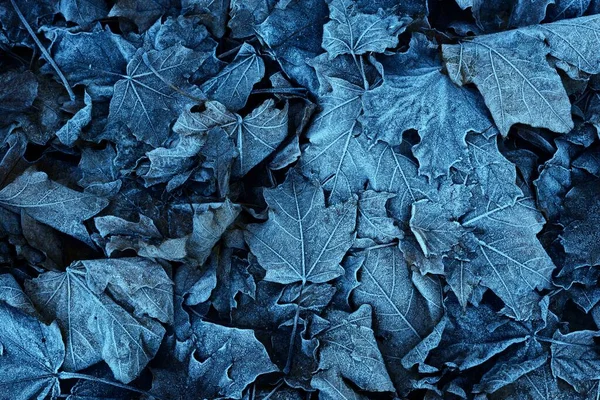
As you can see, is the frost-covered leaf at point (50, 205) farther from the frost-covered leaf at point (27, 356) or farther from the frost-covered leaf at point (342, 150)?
the frost-covered leaf at point (342, 150)

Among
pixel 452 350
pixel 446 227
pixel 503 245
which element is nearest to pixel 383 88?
pixel 446 227

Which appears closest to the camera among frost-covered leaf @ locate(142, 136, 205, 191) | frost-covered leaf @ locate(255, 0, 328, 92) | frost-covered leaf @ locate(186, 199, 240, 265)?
frost-covered leaf @ locate(186, 199, 240, 265)

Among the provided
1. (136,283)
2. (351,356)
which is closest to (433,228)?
(351,356)

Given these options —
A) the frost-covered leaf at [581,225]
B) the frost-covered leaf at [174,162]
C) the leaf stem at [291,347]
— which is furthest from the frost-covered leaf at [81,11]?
the frost-covered leaf at [581,225]

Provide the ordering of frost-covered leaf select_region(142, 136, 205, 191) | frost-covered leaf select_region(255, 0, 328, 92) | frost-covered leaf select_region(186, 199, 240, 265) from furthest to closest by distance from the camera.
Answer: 1. frost-covered leaf select_region(255, 0, 328, 92)
2. frost-covered leaf select_region(142, 136, 205, 191)
3. frost-covered leaf select_region(186, 199, 240, 265)

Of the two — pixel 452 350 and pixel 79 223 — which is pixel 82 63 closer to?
pixel 79 223

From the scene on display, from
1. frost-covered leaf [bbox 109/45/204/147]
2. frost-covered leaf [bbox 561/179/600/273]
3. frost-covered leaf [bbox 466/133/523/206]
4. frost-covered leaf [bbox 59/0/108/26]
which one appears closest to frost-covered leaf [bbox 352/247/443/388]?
frost-covered leaf [bbox 466/133/523/206]

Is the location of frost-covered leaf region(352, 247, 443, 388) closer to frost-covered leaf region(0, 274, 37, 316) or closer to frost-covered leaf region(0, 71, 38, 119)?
frost-covered leaf region(0, 274, 37, 316)

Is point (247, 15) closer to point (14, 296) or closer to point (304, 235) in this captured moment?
point (304, 235)

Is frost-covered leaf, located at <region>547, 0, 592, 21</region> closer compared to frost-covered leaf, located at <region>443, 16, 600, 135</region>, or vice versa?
frost-covered leaf, located at <region>443, 16, 600, 135</region>
